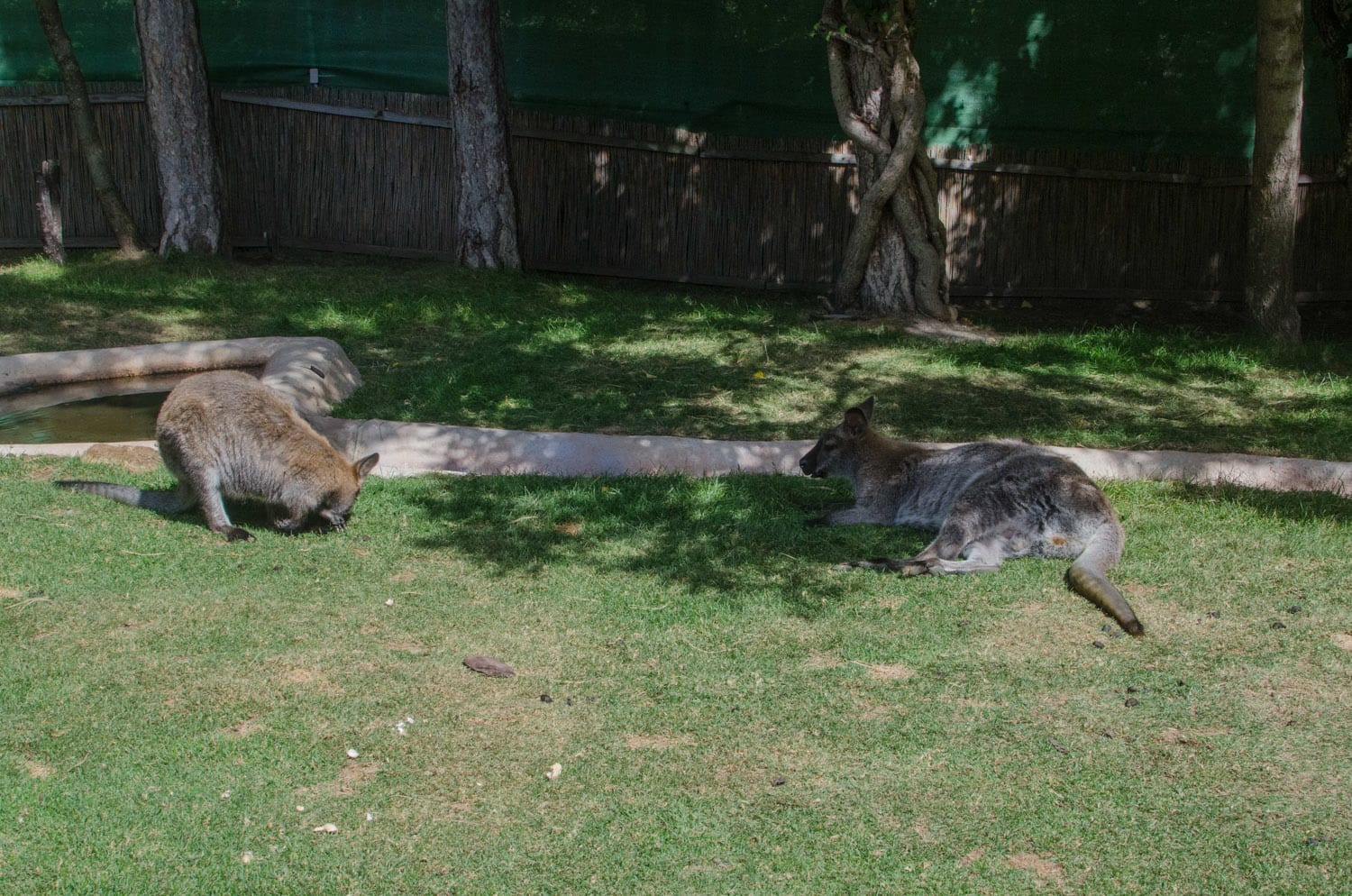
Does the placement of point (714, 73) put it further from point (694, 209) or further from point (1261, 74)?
point (1261, 74)

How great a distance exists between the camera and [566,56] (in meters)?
14.2

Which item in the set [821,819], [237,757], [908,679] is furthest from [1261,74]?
[237,757]

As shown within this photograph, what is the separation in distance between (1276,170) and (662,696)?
8.94 meters

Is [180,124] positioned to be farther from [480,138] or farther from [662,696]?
[662,696]

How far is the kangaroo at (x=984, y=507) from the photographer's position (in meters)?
6.14

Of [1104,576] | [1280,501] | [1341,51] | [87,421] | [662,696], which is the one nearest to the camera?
[662,696]

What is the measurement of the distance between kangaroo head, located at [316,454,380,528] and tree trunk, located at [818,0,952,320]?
6.33 meters

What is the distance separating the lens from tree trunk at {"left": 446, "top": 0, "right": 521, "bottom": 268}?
12773mm

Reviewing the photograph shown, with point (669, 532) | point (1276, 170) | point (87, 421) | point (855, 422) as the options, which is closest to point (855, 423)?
point (855, 422)

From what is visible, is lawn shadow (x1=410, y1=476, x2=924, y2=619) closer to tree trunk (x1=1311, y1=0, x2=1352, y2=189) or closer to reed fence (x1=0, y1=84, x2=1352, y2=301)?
reed fence (x1=0, y1=84, x2=1352, y2=301)

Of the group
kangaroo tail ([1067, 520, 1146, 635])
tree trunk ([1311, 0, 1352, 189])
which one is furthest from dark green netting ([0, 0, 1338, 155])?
kangaroo tail ([1067, 520, 1146, 635])

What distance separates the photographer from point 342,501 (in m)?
6.48

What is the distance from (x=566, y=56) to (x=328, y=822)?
461 inches

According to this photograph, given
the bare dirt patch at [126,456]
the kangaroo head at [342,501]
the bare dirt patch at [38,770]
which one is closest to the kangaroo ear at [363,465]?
the kangaroo head at [342,501]
